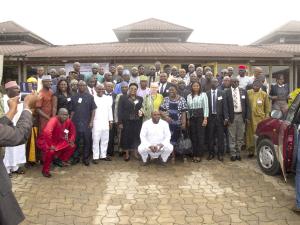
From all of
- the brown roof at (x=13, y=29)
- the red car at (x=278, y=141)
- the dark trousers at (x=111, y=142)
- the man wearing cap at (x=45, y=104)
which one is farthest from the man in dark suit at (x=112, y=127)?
the brown roof at (x=13, y=29)

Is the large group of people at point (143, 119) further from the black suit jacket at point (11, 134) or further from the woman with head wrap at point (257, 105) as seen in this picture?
the black suit jacket at point (11, 134)

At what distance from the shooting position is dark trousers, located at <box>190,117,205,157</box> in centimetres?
762

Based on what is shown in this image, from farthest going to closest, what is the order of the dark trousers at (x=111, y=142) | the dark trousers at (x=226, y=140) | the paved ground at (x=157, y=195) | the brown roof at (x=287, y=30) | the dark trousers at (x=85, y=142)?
the brown roof at (x=287, y=30)
the dark trousers at (x=111, y=142)
the dark trousers at (x=226, y=140)
the dark trousers at (x=85, y=142)
the paved ground at (x=157, y=195)

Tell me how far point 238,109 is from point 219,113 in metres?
0.44

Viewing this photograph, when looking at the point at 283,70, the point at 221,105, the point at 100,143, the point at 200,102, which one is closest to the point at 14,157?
the point at 100,143

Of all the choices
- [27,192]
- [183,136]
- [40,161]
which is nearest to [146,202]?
[27,192]

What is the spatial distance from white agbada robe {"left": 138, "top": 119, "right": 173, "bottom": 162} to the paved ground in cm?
28

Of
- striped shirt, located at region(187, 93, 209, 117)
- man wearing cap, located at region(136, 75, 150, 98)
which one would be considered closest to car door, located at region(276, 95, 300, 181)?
striped shirt, located at region(187, 93, 209, 117)

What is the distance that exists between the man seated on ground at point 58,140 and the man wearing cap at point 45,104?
29 centimetres

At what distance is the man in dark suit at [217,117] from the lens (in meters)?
7.58

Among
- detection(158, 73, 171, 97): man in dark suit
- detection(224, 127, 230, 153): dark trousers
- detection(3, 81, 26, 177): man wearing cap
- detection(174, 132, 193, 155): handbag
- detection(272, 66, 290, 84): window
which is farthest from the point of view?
detection(272, 66, 290, 84): window

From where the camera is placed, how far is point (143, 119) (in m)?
7.93

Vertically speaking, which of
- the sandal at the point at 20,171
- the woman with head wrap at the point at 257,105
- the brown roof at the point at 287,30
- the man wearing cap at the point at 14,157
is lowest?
the sandal at the point at 20,171

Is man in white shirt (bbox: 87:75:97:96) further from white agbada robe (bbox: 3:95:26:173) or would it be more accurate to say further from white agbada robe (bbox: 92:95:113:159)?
white agbada robe (bbox: 3:95:26:173)
